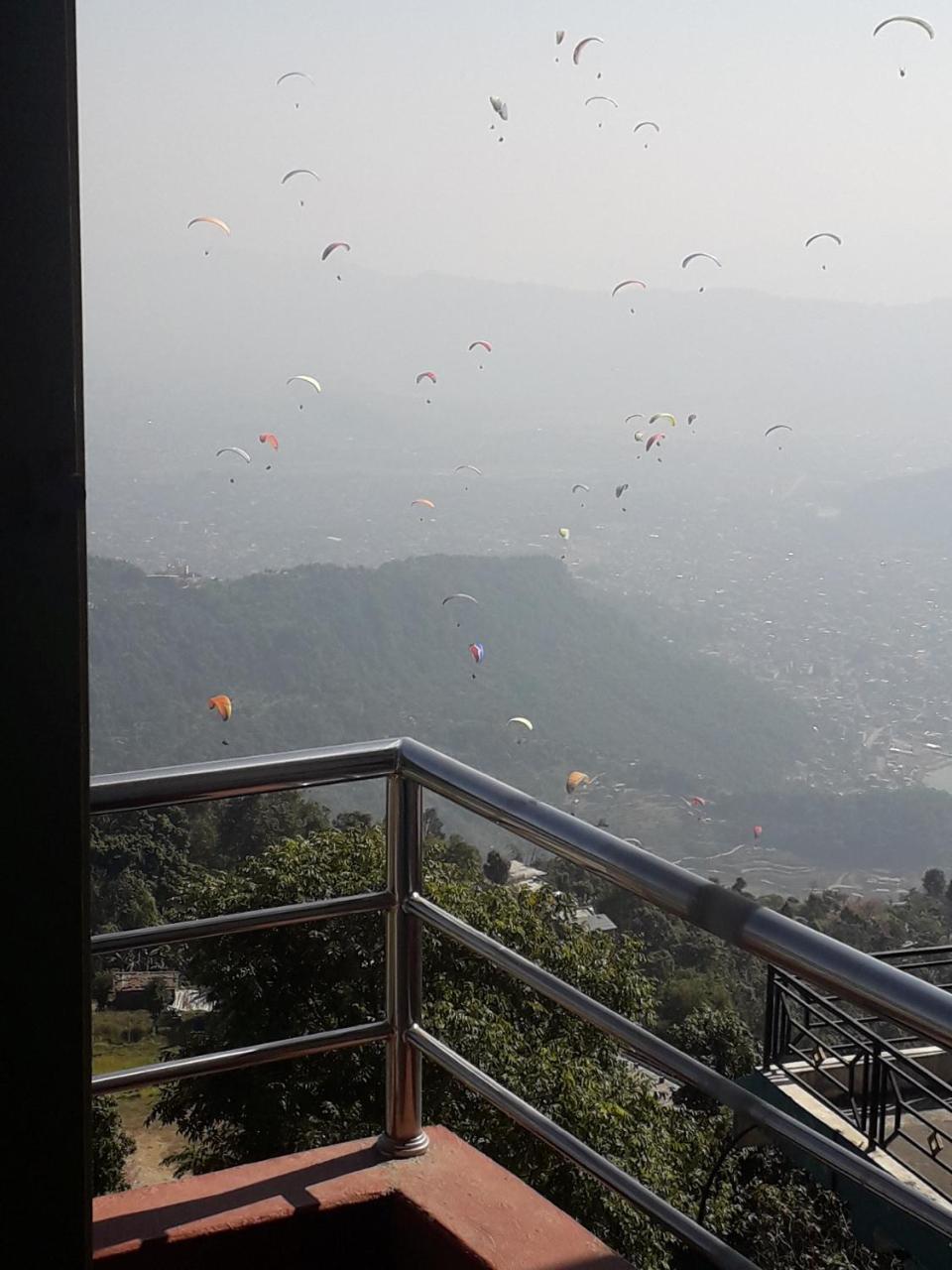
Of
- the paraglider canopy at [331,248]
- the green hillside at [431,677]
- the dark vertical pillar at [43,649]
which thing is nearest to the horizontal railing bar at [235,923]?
the dark vertical pillar at [43,649]

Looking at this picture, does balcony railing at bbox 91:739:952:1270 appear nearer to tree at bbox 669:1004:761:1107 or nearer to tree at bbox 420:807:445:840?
tree at bbox 420:807:445:840

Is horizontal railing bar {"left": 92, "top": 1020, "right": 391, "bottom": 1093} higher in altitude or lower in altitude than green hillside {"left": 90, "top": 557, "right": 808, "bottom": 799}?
higher

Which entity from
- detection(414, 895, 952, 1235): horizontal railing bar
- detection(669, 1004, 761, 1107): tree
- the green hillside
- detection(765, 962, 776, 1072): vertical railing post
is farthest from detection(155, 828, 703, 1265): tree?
the green hillside

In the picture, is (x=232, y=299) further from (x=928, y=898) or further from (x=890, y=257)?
(x=928, y=898)

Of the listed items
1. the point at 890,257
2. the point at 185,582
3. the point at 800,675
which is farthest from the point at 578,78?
the point at 185,582

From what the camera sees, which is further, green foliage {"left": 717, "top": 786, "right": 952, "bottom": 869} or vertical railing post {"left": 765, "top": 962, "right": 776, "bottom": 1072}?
green foliage {"left": 717, "top": 786, "right": 952, "bottom": 869}

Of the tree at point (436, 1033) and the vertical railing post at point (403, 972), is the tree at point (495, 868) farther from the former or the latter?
the vertical railing post at point (403, 972)

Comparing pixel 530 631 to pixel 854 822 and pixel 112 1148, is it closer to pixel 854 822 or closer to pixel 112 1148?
pixel 854 822
